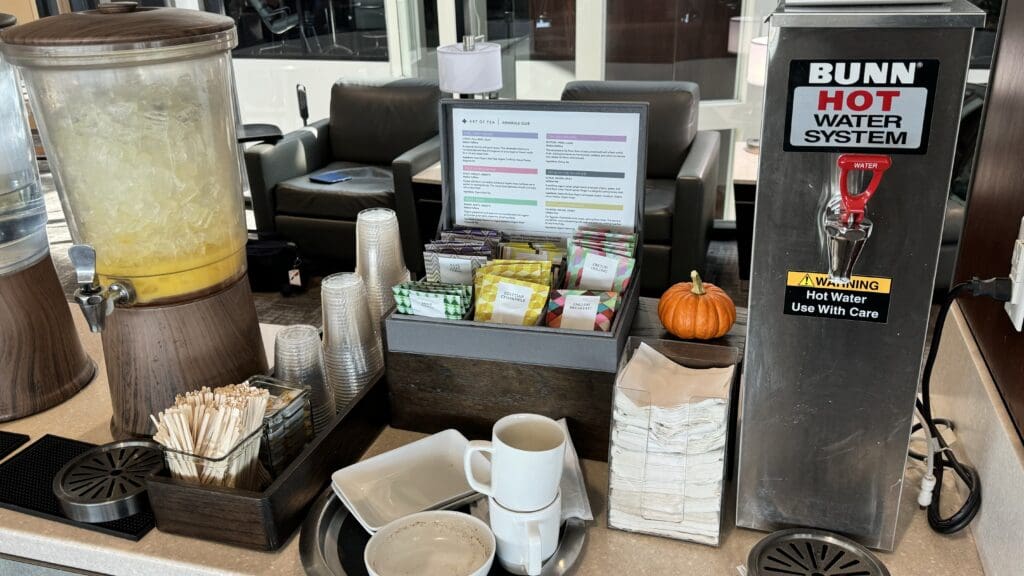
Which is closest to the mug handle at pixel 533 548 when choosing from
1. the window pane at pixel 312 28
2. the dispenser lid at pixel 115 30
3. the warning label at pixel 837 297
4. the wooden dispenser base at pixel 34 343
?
the warning label at pixel 837 297

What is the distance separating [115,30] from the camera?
3.26 feet

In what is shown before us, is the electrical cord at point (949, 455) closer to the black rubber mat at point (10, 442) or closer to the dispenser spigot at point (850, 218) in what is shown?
the dispenser spigot at point (850, 218)

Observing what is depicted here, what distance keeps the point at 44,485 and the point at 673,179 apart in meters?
3.13

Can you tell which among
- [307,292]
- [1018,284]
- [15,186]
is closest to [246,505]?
[15,186]

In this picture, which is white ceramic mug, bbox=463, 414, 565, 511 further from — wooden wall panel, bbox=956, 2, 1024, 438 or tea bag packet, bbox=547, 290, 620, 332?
wooden wall panel, bbox=956, 2, 1024, 438

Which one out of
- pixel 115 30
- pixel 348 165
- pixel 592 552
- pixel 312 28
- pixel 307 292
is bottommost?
pixel 307 292

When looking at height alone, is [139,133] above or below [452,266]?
above

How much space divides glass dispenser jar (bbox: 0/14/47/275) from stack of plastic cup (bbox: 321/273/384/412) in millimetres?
481

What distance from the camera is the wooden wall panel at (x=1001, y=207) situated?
928 millimetres

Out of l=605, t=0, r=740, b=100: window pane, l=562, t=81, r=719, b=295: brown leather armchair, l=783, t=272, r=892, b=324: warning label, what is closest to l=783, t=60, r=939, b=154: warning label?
l=783, t=272, r=892, b=324: warning label

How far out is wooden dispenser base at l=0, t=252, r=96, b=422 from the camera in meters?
1.24

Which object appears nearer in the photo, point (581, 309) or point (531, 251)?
point (581, 309)

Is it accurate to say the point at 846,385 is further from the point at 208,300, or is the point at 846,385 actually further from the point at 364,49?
the point at 364,49

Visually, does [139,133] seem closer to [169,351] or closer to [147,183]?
[147,183]
